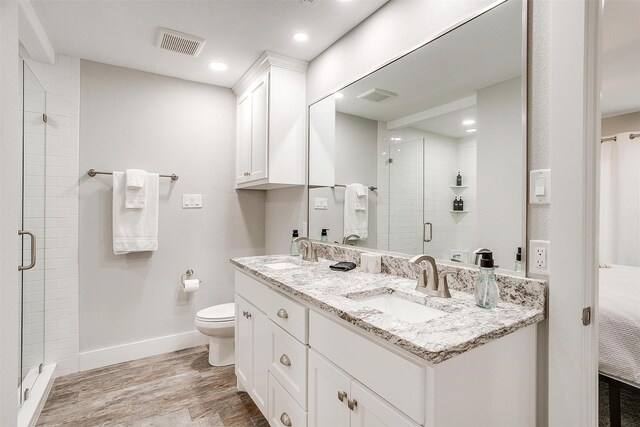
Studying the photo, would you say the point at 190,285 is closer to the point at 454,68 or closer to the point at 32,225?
the point at 32,225

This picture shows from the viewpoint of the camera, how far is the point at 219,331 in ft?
8.07

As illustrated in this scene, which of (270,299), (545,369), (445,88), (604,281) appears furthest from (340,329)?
(604,281)

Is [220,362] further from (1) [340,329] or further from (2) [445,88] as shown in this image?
(2) [445,88]

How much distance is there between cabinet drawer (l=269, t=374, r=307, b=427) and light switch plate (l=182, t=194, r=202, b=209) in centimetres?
181

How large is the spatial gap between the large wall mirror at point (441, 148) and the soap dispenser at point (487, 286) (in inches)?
6.2

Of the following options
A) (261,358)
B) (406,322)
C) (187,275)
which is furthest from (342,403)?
(187,275)

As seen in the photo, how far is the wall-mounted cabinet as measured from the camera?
7.95 feet

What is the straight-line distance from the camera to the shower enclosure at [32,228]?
200 cm

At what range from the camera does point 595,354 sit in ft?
3.43

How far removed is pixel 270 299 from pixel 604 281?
269 centimetres

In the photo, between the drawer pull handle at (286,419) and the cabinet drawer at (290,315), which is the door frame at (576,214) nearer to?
the cabinet drawer at (290,315)

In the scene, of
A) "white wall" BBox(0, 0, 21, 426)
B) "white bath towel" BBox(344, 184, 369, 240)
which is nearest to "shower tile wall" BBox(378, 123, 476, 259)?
"white bath towel" BBox(344, 184, 369, 240)

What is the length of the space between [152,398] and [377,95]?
2.44 meters

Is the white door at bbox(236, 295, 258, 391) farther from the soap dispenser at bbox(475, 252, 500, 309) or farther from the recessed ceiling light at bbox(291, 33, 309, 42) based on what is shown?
the recessed ceiling light at bbox(291, 33, 309, 42)
